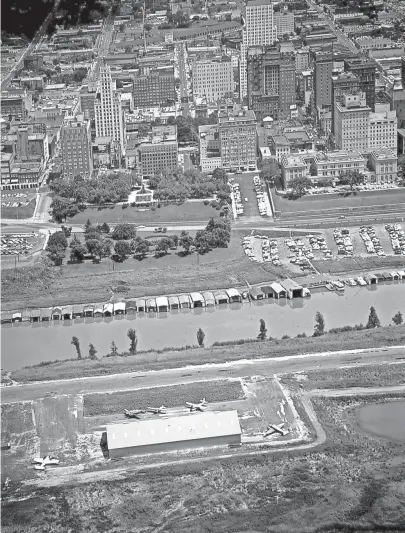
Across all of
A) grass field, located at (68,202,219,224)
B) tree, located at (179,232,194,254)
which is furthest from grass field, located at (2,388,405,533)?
grass field, located at (68,202,219,224)

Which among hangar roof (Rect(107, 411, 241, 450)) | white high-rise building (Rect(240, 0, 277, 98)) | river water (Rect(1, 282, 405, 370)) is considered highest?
white high-rise building (Rect(240, 0, 277, 98))

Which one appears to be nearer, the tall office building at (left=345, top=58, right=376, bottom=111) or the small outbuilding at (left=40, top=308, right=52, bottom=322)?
the small outbuilding at (left=40, top=308, right=52, bottom=322)

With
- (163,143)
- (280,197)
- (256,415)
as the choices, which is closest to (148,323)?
(256,415)

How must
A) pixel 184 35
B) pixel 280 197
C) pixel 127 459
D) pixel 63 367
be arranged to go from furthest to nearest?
pixel 184 35, pixel 280 197, pixel 63 367, pixel 127 459

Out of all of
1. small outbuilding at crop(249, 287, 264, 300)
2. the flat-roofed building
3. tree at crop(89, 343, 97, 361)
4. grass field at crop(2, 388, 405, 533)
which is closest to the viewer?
grass field at crop(2, 388, 405, 533)

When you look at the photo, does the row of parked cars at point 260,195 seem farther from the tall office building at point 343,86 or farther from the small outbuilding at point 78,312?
the small outbuilding at point 78,312

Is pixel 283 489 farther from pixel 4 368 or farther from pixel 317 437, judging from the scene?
pixel 4 368

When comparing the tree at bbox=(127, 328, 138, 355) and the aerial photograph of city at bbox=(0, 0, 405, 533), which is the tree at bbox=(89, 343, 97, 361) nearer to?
the aerial photograph of city at bbox=(0, 0, 405, 533)
